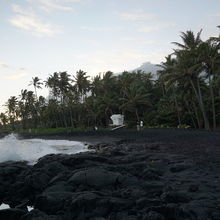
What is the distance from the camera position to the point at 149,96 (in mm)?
54688

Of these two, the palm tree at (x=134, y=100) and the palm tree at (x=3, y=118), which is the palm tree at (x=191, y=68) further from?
the palm tree at (x=3, y=118)

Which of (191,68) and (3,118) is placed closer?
(191,68)

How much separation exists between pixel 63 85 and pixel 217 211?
194ft

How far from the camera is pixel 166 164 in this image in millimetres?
9805

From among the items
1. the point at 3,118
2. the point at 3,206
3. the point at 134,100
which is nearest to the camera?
the point at 3,206

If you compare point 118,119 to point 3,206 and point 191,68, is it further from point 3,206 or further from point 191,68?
point 3,206

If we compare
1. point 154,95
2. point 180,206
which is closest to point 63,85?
point 154,95

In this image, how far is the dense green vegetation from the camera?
31.0 m

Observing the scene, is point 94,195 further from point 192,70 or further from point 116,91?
point 116,91

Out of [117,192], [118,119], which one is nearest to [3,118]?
[118,119]

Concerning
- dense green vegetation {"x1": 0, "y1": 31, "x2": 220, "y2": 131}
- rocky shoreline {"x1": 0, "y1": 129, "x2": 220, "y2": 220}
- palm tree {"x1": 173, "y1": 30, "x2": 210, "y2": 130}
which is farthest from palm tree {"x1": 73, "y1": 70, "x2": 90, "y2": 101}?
rocky shoreline {"x1": 0, "y1": 129, "x2": 220, "y2": 220}

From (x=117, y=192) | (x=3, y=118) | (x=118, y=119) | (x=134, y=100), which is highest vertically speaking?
(x=3, y=118)

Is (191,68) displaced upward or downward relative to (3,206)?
upward

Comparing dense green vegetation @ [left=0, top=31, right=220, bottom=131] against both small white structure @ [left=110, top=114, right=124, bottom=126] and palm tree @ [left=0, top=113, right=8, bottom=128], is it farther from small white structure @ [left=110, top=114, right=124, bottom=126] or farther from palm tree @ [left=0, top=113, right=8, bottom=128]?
palm tree @ [left=0, top=113, right=8, bottom=128]
